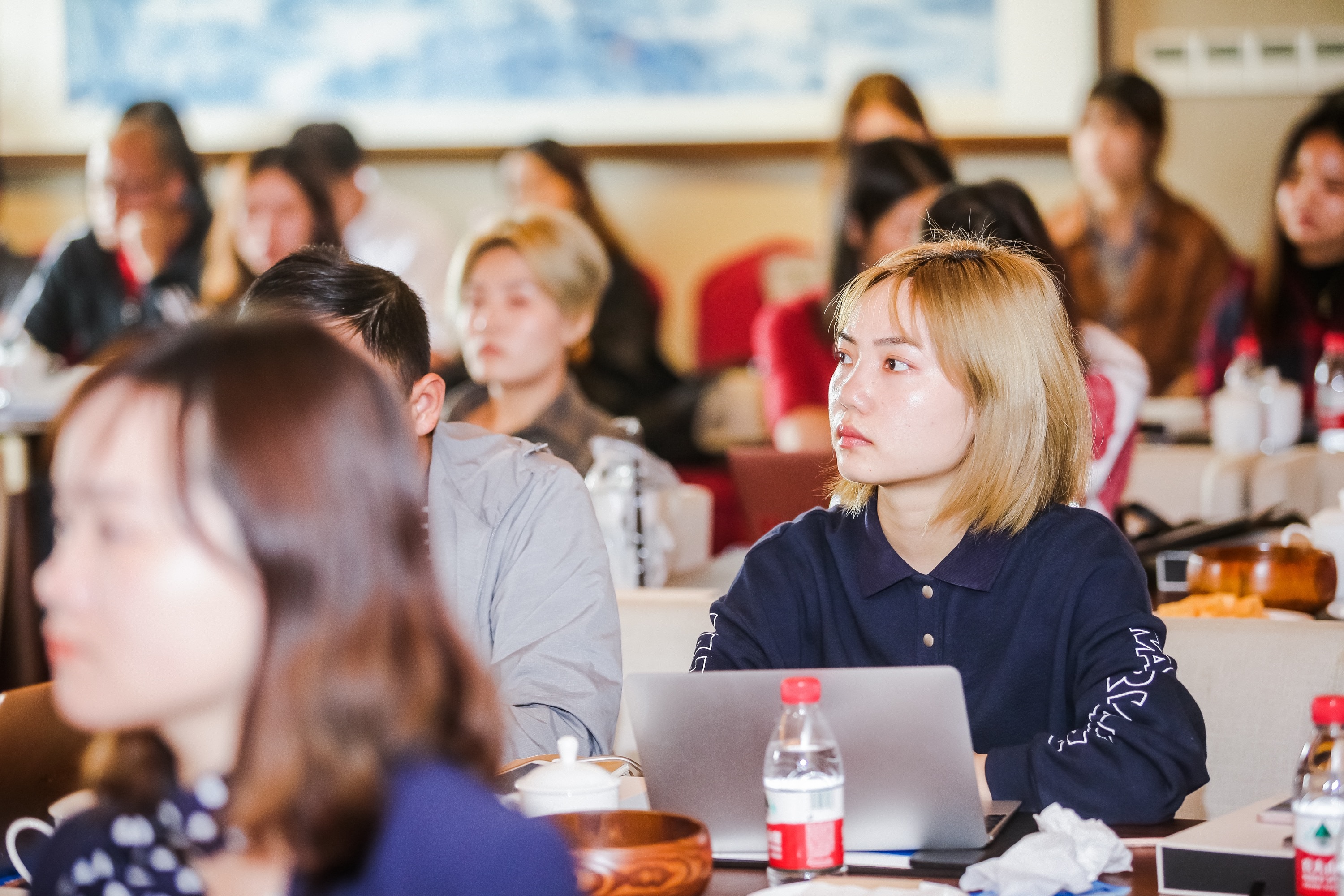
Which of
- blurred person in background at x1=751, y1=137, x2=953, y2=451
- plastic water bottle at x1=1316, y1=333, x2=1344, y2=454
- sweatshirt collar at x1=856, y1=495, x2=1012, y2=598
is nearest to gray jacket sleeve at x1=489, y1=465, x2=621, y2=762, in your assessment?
sweatshirt collar at x1=856, y1=495, x2=1012, y2=598

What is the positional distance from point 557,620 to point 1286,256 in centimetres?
311

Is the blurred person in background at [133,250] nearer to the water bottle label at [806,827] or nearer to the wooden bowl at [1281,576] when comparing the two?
the wooden bowl at [1281,576]

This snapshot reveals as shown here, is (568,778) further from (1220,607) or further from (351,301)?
(1220,607)

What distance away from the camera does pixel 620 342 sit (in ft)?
14.5

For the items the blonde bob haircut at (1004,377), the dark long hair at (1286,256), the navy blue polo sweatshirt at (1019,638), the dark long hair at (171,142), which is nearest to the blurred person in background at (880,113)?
the dark long hair at (1286,256)

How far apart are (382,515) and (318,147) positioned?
3.74 metres

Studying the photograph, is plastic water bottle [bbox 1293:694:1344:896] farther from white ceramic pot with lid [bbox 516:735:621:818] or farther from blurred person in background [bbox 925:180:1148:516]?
Answer: blurred person in background [bbox 925:180:1148:516]

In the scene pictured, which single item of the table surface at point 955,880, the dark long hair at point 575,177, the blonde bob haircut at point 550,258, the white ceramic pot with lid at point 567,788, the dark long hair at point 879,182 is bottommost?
the table surface at point 955,880

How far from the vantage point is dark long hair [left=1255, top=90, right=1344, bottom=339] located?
3.78m

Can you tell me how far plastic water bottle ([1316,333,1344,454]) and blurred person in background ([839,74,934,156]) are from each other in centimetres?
115

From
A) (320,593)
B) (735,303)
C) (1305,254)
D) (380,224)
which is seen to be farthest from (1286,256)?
(320,593)

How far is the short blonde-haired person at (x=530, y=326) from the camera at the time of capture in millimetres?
2789

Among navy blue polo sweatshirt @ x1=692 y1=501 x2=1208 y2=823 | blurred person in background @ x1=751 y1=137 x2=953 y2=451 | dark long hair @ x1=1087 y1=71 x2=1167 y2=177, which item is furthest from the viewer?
dark long hair @ x1=1087 y1=71 x2=1167 y2=177

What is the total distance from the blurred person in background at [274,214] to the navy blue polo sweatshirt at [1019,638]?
2.47 meters
